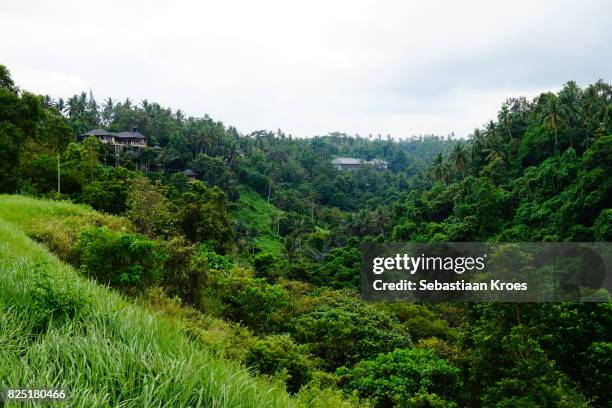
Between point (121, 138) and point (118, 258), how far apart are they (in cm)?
5198

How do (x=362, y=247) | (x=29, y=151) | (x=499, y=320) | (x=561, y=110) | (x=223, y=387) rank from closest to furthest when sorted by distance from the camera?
(x=223, y=387)
(x=499, y=320)
(x=29, y=151)
(x=561, y=110)
(x=362, y=247)

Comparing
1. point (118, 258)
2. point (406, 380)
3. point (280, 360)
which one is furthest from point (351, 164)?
point (280, 360)

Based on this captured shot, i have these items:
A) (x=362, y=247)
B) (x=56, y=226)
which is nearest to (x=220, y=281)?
(x=56, y=226)

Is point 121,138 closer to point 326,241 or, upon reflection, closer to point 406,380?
point 326,241

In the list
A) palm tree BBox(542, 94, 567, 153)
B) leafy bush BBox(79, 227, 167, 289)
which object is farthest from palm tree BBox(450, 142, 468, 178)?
leafy bush BBox(79, 227, 167, 289)

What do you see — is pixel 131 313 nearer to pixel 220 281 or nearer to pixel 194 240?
pixel 220 281

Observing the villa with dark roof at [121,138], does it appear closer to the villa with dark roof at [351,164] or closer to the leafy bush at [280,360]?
the villa with dark roof at [351,164]

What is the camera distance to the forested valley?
31.2ft

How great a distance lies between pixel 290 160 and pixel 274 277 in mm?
56813

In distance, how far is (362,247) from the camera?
42594 millimetres

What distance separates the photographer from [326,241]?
2004 inches

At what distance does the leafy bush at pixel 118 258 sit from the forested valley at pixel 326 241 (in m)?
0.04

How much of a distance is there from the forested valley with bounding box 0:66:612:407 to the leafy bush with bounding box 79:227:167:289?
0.04 m

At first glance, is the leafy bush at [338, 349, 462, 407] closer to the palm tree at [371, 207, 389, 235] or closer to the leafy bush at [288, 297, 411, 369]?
the leafy bush at [288, 297, 411, 369]
